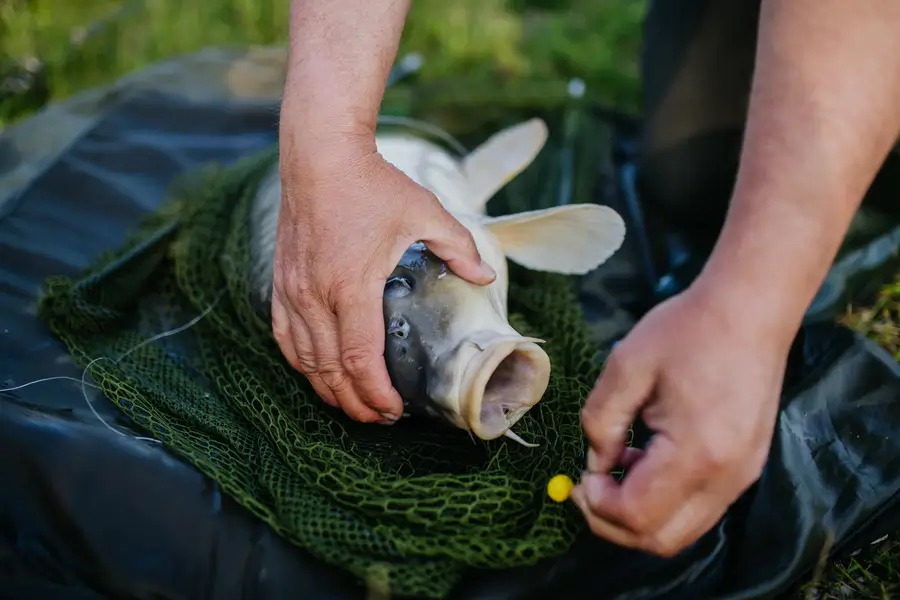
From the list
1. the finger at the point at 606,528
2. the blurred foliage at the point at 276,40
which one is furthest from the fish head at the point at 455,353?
the blurred foliage at the point at 276,40

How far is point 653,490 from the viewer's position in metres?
1.01

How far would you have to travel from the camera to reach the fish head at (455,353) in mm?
1258

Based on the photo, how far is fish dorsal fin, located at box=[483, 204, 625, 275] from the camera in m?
1.60

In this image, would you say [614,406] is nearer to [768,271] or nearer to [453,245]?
[768,271]

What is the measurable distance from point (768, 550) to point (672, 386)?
0.48 metres

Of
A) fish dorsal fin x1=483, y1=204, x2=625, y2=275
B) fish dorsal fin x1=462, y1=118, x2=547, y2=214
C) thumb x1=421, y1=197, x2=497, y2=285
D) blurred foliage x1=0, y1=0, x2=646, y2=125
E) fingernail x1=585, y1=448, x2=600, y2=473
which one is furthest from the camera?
blurred foliage x1=0, y1=0, x2=646, y2=125

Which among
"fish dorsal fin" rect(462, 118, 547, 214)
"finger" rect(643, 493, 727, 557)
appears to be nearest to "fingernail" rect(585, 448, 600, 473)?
"finger" rect(643, 493, 727, 557)

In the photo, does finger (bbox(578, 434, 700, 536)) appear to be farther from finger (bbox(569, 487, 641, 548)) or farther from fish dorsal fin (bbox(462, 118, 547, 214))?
fish dorsal fin (bbox(462, 118, 547, 214))

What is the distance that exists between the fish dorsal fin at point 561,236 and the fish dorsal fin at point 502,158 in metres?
0.34

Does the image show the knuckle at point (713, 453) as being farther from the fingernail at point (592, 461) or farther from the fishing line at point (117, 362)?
the fishing line at point (117, 362)


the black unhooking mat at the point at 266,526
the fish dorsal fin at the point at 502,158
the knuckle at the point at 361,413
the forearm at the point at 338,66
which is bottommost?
the black unhooking mat at the point at 266,526

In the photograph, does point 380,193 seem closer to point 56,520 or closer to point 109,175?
point 56,520

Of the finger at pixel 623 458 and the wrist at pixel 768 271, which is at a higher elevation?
the wrist at pixel 768 271

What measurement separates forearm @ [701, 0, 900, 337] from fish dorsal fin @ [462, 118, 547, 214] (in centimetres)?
95
